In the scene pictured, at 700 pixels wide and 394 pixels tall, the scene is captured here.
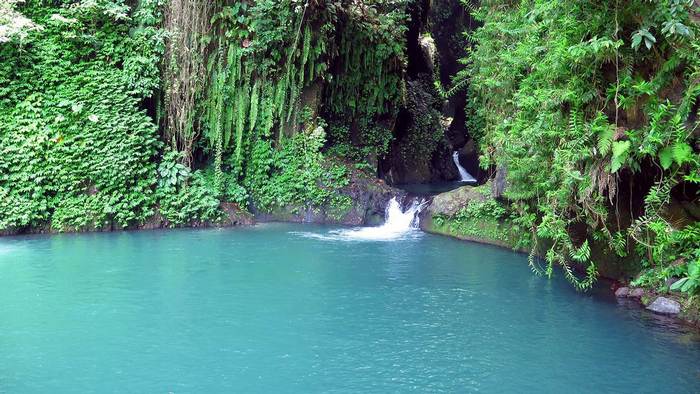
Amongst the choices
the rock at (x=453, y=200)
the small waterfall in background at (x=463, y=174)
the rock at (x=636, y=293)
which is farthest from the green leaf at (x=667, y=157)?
the small waterfall in background at (x=463, y=174)

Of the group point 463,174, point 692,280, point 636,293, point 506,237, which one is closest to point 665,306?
point 636,293

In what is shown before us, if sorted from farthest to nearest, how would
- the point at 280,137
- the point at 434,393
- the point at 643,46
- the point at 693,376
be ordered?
the point at 280,137
the point at 643,46
the point at 693,376
the point at 434,393

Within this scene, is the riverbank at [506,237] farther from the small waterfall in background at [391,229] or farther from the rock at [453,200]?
the small waterfall in background at [391,229]

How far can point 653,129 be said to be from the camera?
6605 mm

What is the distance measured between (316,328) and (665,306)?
476cm

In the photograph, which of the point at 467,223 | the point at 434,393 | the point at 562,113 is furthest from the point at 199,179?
the point at 434,393

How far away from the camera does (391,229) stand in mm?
15242

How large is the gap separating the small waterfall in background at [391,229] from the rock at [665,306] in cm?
629

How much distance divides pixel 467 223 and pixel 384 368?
25.4 feet

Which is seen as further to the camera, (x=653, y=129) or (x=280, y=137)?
(x=280, y=137)

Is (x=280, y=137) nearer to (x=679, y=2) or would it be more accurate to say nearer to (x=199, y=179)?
(x=199, y=179)

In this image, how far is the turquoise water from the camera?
614cm

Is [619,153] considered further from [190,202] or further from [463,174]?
[463,174]

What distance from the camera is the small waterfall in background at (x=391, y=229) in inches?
549
